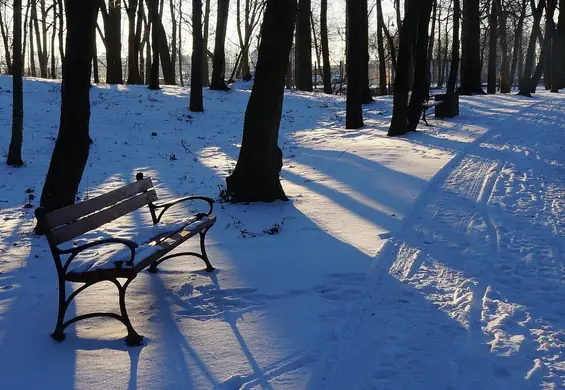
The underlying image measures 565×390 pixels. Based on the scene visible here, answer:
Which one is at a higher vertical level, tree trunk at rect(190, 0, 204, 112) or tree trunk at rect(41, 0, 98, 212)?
tree trunk at rect(190, 0, 204, 112)

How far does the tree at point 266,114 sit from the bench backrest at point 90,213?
2.09m

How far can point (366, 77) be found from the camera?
24422 mm

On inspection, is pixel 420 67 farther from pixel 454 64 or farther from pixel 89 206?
pixel 89 206

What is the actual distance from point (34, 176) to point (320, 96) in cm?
1709

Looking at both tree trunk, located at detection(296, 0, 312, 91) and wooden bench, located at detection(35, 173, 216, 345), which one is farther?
tree trunk, located at detection(296, 0, 312, 91)

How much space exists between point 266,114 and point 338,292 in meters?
3.52

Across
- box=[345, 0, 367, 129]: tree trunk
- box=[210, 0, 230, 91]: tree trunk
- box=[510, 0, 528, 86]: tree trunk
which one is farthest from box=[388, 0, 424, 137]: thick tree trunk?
box=[510, 0, 528, 86]: tree trunk

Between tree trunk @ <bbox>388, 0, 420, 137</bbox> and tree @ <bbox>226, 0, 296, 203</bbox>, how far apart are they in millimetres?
7391

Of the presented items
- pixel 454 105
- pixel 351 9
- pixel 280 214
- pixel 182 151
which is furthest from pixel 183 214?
pixel 454 105

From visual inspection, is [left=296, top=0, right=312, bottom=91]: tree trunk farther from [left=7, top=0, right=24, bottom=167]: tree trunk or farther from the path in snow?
the path in snow

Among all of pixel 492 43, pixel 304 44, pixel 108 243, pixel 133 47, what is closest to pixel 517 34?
pixel 492 43

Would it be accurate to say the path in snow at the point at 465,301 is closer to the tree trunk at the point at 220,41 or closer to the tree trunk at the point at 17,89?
the tree trunk at the point at 17,89

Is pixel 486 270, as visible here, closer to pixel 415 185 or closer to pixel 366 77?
pixel 415 185

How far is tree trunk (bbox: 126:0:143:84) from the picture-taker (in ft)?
84.8
